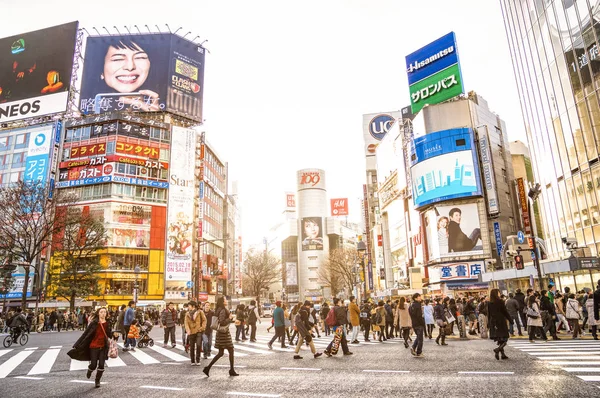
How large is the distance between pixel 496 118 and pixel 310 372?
50715mm

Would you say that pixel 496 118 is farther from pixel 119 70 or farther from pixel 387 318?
pixel 119 70

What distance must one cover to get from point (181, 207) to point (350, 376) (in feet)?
168

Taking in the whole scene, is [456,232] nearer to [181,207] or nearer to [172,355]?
[181,207]

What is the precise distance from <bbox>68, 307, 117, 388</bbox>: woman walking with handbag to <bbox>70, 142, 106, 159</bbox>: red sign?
5123 cm

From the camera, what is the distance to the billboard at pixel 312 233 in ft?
433

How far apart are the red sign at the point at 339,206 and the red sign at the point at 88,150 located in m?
93.1

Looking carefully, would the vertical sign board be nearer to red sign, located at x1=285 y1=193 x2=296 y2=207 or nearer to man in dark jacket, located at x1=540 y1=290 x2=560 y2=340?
man in dark jacket, located at x1=540 y1=290 x2=560 y2=340

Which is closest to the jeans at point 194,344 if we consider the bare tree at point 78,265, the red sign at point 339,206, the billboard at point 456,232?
the bare tree at point 78,265

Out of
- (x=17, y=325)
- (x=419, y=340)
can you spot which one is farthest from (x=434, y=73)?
(x=17, y=325)

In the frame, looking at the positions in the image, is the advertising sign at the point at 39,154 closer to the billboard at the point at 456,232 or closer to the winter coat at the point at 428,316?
the billboard at the point at 456,232

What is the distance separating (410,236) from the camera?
57.1 metres

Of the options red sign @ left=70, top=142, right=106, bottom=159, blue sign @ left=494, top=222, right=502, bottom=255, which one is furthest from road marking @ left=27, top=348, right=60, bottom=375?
red sign @ left=70, top=142, right=106, bottom=159

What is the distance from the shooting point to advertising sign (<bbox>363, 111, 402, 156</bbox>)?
3337 inches

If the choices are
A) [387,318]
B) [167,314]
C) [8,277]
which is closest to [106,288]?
[8,277]
